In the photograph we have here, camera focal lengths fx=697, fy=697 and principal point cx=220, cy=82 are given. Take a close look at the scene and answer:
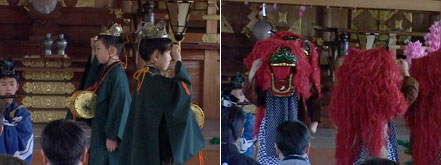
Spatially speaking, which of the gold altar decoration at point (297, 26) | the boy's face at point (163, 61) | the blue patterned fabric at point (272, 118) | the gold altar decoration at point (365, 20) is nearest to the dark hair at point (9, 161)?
the boy's face at point (163, 61)

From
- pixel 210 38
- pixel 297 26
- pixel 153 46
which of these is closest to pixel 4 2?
pixel 210 38

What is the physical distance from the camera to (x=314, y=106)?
365 cm

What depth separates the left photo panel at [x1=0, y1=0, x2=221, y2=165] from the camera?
2893 mm

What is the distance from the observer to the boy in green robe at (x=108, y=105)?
3.30m

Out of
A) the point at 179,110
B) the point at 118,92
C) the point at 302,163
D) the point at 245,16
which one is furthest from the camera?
the point at 245,16

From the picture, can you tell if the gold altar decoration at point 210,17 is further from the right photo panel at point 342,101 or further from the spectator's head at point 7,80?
the spectator's head at point 7,80

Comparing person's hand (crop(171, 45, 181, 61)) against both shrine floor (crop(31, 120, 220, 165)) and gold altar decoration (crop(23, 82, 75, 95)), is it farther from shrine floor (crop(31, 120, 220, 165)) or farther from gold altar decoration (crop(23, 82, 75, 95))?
gold altar decoration (crop(23, 82, 75, 95))

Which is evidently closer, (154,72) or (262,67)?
(154,72)

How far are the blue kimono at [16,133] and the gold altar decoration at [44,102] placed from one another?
2883 mm

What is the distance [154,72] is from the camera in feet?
9.73

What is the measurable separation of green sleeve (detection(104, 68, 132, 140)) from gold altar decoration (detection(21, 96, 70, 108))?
3.42 meters

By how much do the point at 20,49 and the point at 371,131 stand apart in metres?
4.44

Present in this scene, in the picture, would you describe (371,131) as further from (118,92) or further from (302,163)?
(118,92)

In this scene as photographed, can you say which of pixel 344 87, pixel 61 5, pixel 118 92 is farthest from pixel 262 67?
pixel 61 5
